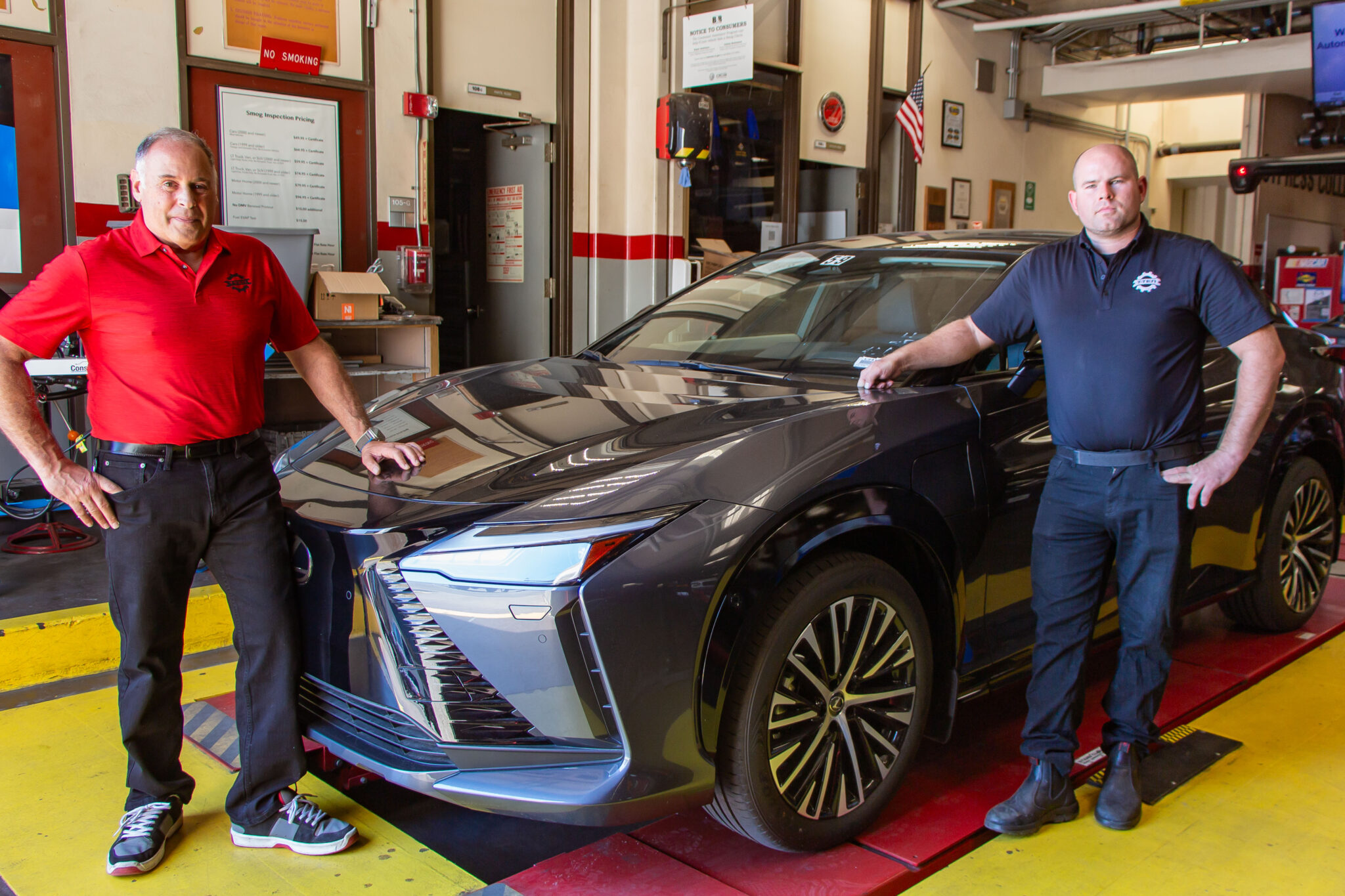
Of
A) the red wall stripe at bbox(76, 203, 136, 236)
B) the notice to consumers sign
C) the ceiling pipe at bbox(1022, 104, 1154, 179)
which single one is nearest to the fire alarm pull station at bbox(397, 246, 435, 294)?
the red wall stripe at bbox(76, 203, 136, 236)

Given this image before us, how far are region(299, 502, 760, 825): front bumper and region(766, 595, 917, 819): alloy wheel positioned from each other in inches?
9.1

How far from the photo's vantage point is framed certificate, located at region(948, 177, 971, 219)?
34.7 feet

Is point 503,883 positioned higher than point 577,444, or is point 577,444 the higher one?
point 577,444

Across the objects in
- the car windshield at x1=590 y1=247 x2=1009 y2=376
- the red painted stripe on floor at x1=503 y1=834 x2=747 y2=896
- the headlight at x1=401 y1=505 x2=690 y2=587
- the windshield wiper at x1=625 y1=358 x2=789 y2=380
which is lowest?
the red painted stripe on floor at x1=503 y1=834 x2=747 y2=896

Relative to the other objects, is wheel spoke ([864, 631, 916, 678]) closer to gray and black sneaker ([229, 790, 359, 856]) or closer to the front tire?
the front tire

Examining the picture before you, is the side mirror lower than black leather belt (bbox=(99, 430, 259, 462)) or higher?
higher

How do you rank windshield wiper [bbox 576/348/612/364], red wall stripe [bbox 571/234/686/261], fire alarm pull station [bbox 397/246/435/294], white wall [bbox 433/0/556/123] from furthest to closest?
red wall stripe [bbox 571/234/686/261], white wall [bbox 433/0/556/123], fire alarm pull station [bbox 397/246/435/294], windshield wiper [bbox 576/348/612/364]

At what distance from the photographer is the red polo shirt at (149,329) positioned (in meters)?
2.15

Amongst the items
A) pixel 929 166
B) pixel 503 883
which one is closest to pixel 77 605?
pixel 503 883

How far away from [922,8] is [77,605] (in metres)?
8.93

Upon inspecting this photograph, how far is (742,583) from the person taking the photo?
1.98 metres

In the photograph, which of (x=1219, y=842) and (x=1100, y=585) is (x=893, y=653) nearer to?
(x=1100, y=585)

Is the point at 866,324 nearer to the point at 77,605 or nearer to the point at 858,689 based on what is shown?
the point at 858,689

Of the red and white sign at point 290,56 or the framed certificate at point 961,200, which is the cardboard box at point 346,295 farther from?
the framed certificate at point 961,200
